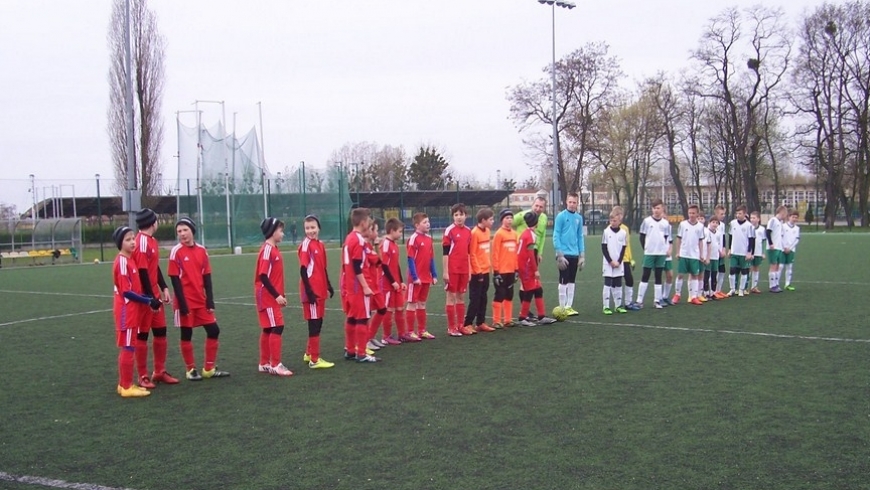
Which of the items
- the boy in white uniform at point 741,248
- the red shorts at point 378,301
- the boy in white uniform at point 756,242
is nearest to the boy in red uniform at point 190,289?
the red shorts at point 378,301

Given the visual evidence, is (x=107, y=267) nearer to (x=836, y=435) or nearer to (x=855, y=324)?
(x=855, y=324)

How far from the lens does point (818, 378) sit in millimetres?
7047

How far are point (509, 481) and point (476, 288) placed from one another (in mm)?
6041

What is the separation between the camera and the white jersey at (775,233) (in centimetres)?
1494

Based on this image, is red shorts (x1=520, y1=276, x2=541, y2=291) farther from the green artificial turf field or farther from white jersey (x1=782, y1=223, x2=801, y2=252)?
white jersey (x1=782, y1=223, x2=801, y2=252)

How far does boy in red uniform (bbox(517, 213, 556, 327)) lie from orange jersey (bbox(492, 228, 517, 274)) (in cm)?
27

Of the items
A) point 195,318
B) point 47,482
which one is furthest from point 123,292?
point 47,482

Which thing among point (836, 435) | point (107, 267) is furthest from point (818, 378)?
point (107, 267)

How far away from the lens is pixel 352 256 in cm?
802

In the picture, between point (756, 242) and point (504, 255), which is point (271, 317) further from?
point (756, 242)

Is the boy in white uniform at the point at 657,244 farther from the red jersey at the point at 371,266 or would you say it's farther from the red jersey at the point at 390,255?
the red jersey at the point at 371,266

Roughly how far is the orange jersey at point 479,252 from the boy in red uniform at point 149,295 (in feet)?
14.5

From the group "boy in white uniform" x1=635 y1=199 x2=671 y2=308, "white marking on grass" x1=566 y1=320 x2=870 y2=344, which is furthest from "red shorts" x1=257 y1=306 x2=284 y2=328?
"boy in white uniform" x1=635 y1=199 x2=671 y2=308

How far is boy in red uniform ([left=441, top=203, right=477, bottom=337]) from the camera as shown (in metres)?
10.1
